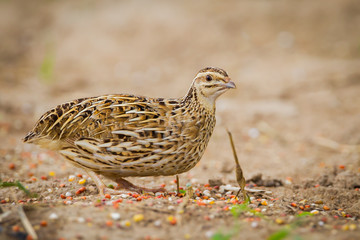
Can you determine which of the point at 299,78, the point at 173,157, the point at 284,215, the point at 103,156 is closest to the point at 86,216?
the point at 103,156

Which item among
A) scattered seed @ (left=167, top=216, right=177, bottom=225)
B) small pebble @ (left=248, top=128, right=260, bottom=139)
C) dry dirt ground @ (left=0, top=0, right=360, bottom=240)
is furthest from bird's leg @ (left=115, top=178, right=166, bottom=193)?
small pebble @ (left=248, top=128, right=260, bottom=139)

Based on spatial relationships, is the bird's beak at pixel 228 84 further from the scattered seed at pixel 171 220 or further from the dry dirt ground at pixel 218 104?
the scattered seed at pixel 171 220

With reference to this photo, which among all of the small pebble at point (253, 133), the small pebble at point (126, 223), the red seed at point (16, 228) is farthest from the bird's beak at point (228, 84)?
the small pebble at point (253, 133)

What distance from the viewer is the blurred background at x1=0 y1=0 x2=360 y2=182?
8.54 metres

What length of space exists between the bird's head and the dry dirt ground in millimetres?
1154

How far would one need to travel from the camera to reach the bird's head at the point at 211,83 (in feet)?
16.6

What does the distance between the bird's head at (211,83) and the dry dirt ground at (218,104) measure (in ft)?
3.79

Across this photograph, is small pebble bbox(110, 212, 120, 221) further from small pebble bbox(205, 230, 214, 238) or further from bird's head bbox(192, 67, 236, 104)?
bird's head bbox(192, 67, 236, 104)

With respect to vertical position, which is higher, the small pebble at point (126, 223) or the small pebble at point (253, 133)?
the small pebble at point (253, 133)

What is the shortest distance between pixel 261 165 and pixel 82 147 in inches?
140

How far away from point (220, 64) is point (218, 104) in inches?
84.1

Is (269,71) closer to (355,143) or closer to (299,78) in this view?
(299,78)

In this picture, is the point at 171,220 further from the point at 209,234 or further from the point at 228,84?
the point at 228,84

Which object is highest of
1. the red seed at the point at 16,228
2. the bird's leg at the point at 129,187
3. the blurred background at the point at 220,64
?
the blurred background at the point at 220,64
